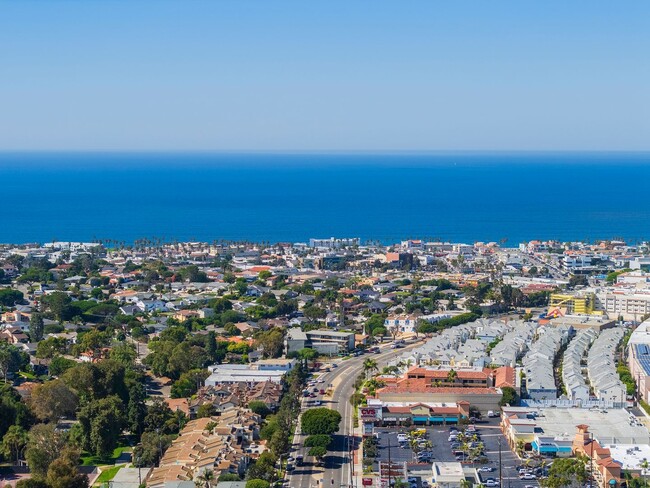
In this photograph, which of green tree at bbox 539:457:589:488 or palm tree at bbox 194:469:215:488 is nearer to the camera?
green tree at bbox 539:457:589:488

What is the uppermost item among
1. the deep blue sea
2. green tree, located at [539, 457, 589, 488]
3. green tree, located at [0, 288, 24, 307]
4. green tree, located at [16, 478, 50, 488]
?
the deep blue sea

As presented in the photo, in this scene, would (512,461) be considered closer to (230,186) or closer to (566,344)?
(566,344)

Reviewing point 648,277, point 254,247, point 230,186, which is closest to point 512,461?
point 648,277

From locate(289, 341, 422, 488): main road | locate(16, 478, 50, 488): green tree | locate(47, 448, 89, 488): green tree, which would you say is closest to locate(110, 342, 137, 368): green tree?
locate(289, 341, 422, 488): main road

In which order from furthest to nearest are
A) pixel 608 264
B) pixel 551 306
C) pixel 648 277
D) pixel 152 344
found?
pixel 608 264, pixel 648 277, pixel 551 306, pixel 152 344

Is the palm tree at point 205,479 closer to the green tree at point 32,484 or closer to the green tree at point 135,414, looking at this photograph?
the green tree at point 32,484

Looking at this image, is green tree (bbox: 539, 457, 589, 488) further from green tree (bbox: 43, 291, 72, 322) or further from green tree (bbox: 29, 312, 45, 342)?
green tree (bbox: 43, 291, 72, 322)
